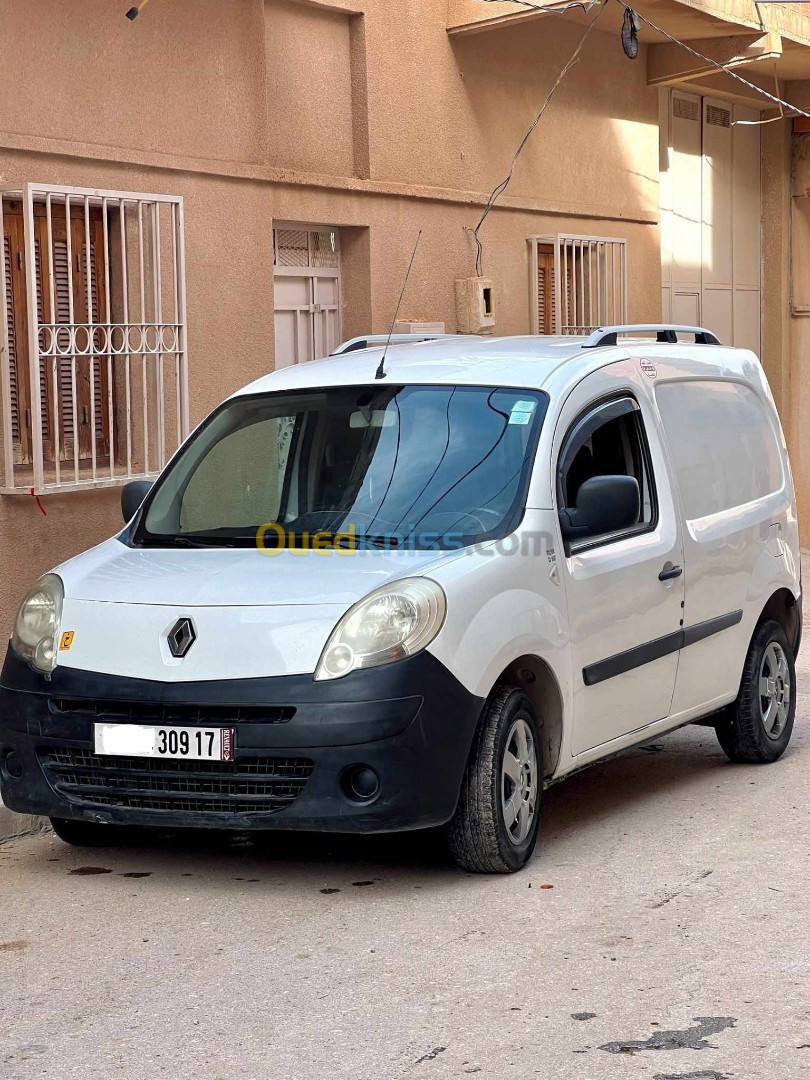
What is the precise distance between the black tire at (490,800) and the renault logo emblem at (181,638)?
0.96m

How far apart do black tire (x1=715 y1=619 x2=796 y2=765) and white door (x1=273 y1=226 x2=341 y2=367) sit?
5.18m

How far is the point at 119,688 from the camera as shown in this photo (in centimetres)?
519

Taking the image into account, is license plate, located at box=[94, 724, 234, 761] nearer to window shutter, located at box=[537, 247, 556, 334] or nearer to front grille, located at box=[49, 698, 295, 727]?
front grille, located at box=[49, 698, 295, 727]

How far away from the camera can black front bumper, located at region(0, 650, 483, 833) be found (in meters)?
5.01

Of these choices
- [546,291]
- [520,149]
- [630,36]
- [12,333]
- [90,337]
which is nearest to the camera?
[90,337]

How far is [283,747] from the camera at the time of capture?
16.5ft

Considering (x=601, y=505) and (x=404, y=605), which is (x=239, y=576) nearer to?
(x=404, y=605)

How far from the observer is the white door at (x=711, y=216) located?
17031mm

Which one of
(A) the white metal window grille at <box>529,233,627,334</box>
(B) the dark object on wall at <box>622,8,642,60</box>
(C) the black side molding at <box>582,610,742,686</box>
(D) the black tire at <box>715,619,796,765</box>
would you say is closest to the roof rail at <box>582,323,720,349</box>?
(C) the black side molding at <box>582,610,742,686</box>

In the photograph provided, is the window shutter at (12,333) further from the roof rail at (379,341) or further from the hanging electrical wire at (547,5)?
the hanging electrical wire at (547,5)

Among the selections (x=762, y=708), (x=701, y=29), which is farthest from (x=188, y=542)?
(x=701, y=29)

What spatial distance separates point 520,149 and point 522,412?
824 cm

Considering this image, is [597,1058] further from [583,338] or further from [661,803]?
[583,338]

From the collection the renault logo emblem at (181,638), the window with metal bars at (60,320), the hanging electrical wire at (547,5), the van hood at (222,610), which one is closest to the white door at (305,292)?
the window with metal bars at (60,320)
